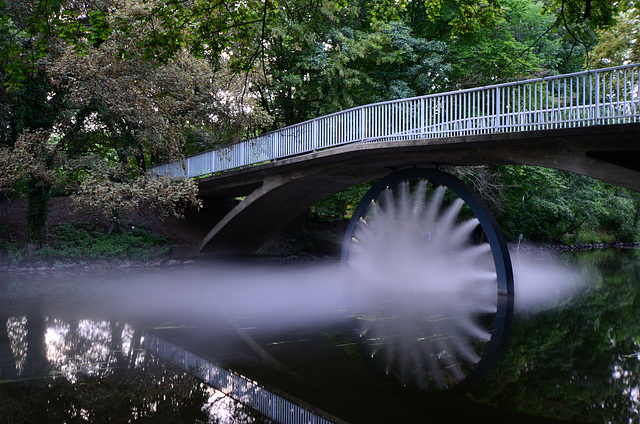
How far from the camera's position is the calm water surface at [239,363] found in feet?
14.2

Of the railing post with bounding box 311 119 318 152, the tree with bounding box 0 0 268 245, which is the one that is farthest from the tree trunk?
the railing post with bounding box 311 119 318 152

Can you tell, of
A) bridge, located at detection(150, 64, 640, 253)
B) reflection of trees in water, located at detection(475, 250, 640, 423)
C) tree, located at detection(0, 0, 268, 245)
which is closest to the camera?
reflection of trees in water, located at detection(475, 250, 640, 423)

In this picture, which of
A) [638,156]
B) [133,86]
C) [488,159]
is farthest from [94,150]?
[638,156]

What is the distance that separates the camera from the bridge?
9.00m

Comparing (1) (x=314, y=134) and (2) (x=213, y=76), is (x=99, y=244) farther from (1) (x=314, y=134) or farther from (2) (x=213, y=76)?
(2) (x=213, y=76)

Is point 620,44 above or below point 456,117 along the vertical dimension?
above

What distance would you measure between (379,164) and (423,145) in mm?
2463

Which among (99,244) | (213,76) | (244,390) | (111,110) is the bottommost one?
(244,390)

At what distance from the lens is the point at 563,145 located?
968 cm

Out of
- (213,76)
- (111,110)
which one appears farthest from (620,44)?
(111,110)

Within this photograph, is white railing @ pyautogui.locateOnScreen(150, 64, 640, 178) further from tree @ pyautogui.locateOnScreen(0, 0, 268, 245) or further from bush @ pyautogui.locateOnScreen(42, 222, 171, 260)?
bush @ pyautogui.locateOnScreen(42, 222, 171, 260)

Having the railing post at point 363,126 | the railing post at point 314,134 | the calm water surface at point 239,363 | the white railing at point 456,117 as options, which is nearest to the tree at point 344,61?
the white railing at point 456,117

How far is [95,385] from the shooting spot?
490 centimetres

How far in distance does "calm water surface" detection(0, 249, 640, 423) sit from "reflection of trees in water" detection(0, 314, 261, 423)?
1 cm
